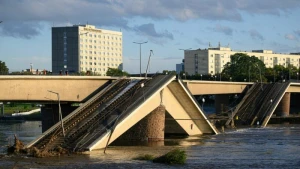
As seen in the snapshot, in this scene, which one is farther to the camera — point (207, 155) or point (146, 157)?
point (207, 155)

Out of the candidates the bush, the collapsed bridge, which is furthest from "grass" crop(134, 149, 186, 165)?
the collapsed bridge

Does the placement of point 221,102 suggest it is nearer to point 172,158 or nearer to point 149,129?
point 149,129

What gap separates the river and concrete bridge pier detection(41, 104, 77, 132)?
3.08m

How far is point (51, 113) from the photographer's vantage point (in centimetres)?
8444

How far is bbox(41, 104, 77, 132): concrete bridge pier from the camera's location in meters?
84.2

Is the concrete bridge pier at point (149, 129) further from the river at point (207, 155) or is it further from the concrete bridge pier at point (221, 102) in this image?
the concrete bridge pier at point (221, 102)

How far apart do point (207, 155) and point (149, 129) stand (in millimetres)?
15148

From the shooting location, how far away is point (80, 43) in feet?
647

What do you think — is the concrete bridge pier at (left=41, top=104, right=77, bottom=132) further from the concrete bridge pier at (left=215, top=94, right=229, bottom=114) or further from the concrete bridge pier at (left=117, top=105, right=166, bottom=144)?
the concrete bridge pier at (left=215, top=94, right=229, bottom=114)

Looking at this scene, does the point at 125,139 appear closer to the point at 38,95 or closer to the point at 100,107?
the point at 100,107

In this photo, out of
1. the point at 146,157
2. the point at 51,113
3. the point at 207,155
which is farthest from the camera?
the point at 51,113

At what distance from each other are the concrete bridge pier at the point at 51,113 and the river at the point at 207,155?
3.08 meters

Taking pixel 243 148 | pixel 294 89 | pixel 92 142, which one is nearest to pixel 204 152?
pixel 243 148

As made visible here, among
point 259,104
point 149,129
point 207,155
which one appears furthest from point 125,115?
point 259,104
